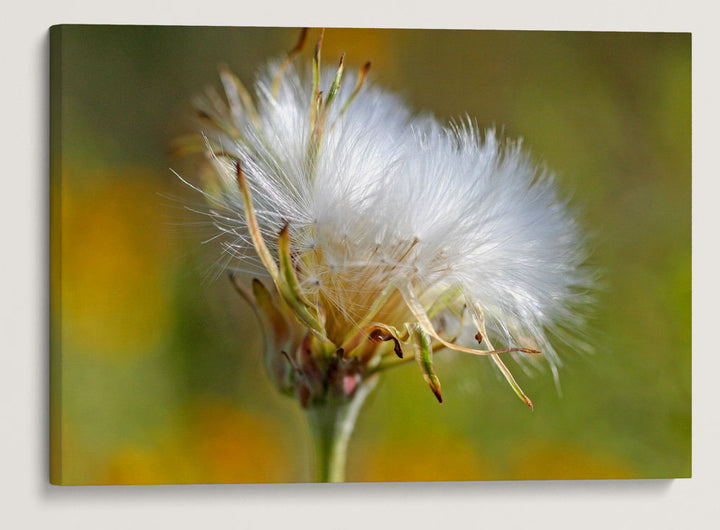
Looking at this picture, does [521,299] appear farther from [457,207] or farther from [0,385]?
[0,385]

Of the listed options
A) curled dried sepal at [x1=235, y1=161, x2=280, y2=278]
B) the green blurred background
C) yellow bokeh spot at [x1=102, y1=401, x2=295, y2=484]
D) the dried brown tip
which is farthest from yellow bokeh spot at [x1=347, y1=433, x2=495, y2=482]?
curled dried sepal at [x1=235, y1=161, x2=280, y2=278]

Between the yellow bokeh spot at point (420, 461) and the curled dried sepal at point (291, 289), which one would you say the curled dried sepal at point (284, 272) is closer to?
the curled dried sepal at point (291, 289)

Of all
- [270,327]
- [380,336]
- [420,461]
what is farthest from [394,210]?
[420,461]

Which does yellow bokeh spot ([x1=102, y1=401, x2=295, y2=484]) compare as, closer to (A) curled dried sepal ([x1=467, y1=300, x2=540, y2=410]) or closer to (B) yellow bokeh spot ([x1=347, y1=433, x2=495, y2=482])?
(B) yellow bokeh spot ([x1=347, y1=433, x2=495, y2=482])

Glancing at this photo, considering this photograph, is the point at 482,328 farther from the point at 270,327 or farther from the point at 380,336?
the point at 270,327

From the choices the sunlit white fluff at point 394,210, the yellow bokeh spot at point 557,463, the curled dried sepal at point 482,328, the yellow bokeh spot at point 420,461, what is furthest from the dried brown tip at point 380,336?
the yellow bokeh spot at point 557,463

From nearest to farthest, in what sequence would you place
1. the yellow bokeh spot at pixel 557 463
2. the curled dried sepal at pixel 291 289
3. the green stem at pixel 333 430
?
the curled dried sepal at pixel 291 289, the green stem at pixel 333 430, the yellow bokeh spot at pixel 557 463
